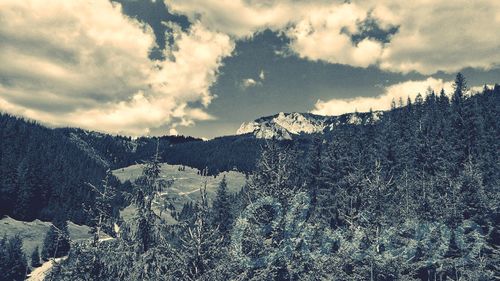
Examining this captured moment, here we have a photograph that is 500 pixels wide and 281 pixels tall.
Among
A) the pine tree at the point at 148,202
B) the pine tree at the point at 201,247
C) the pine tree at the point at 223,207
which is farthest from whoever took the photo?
the pine tree at the point at 223,207

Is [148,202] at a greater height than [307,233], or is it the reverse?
[148,202]

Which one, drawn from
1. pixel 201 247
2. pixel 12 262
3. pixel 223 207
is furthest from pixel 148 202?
pixel 12 262

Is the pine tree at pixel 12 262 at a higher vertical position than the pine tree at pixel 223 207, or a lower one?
lower

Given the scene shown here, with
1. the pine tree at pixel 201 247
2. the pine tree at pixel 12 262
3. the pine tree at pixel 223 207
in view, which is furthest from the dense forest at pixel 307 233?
the pine tree at pixel 12 262

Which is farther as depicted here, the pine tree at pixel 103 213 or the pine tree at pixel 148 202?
the pine tree at pixel 148 202

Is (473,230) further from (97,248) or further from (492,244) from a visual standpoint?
(97,248)

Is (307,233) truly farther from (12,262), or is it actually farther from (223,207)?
(12,262)

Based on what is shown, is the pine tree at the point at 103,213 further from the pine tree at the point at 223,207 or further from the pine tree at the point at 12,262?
the pine tree at the point at 12,262

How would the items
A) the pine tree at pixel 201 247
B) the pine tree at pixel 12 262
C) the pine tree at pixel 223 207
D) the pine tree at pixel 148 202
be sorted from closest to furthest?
the pine tree at pixel 201 247, the pine tree at pixel 148 202, the pine tree at pixel 223 207, the pine tree at pixel 12 262

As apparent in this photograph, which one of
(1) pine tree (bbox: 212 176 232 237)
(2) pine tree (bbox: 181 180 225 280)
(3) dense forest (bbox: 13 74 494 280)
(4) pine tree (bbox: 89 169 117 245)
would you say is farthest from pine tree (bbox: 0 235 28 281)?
(2) pine tree (bbox: 181 180 225 280)

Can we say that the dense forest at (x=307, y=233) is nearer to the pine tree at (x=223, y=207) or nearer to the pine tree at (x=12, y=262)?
the pine tree at (x=223, y=207)

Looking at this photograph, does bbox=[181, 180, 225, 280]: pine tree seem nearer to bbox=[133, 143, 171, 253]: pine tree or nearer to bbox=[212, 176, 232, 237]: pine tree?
bbox=[133, 143, 171, 253]: pine tree

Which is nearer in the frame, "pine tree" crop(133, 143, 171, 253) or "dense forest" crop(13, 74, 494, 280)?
"dense forest" crop(13, 74, 494, 280)

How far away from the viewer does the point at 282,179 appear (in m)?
21.5
